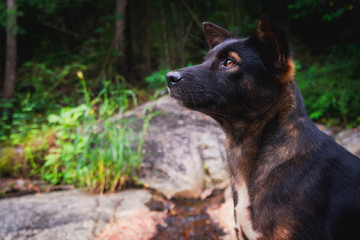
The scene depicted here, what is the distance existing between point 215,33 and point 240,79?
773 millimetres

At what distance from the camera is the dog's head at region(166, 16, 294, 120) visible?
1.79 metres

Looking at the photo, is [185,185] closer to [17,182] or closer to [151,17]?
[17,182]

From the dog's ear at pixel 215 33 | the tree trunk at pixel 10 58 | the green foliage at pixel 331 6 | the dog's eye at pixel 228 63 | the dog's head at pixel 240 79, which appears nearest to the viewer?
the dog's head at pixel 240 79

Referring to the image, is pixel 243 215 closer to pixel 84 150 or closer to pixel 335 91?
pixel 84 150

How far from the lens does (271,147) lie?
1.75 m

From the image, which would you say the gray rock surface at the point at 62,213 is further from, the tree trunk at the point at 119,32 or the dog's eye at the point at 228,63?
the tree trunk at the point at 119,32

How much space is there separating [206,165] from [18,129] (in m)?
2.95

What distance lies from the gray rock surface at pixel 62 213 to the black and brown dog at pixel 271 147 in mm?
1582

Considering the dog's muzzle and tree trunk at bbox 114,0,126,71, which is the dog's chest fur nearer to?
the dog's muzzle

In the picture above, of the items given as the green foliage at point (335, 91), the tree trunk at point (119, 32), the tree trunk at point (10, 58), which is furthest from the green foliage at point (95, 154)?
the tree trunk at point (119, 32)

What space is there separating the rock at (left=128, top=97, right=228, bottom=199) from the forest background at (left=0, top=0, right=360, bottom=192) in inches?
10.1

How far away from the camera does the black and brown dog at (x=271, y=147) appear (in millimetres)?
1529

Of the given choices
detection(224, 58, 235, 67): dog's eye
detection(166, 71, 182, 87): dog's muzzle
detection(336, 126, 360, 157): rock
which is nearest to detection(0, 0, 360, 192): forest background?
detection(336, 126, 360, 157): rock

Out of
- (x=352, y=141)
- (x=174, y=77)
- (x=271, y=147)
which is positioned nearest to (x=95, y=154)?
(x=174, y=77)
